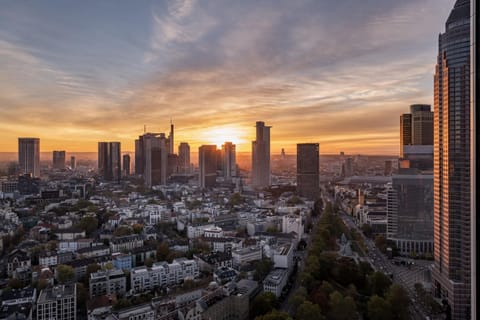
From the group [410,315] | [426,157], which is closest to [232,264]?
[410,315]

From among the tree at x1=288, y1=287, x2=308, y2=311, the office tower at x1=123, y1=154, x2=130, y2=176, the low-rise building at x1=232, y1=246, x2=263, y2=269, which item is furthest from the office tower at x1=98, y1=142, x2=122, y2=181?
the tree at x1=288, y1=287, x2=308, y2=311

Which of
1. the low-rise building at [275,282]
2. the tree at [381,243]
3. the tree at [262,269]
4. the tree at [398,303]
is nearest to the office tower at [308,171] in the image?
the tree at [381,243]

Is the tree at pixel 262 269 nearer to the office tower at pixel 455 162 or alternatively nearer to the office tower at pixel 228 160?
the office tower at pixel 455 162

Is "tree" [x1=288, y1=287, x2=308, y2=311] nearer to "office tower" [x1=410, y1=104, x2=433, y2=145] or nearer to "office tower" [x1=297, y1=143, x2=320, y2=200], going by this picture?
"office tower" [x1=410, y1=104, x2=433, y2=145]

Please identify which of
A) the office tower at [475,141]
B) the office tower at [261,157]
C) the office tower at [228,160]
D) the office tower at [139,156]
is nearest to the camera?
the office tower at [475,141]

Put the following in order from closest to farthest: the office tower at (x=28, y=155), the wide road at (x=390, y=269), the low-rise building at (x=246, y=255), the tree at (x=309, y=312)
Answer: the tree at (x=309, y=312) → the wide road at (x=390, y=269) → the low-rise building at (x=246, y=255) → the office tower at (x=28, y=155)

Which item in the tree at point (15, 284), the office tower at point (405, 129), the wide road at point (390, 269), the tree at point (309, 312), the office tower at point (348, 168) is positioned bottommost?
the wide road at point (390, 269)

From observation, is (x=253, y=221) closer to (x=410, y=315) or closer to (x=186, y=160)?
(x=410, y=315)
